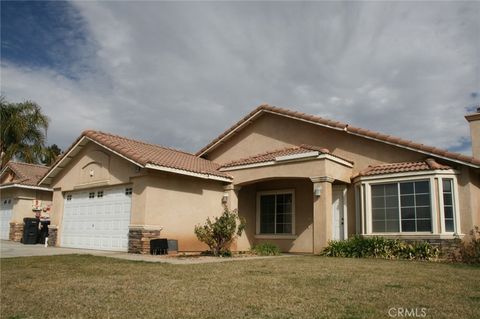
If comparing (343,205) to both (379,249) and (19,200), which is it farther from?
(19,200)

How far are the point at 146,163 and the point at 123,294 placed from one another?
8139 millimetres

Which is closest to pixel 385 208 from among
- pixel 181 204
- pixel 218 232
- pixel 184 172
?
pixel 218 232

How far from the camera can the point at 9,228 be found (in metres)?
25.2

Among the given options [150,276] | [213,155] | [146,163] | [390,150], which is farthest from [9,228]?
[390,150]

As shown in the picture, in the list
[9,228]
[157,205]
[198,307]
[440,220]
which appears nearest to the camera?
[198,307]

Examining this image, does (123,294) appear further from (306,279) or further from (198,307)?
(306,279)

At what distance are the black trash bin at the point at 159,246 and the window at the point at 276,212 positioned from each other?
5.40 metres

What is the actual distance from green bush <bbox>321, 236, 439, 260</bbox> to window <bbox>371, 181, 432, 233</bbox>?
0.62m

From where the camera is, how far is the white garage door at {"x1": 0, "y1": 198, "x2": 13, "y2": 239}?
83.9 ft

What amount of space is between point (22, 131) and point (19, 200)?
26.1 ft

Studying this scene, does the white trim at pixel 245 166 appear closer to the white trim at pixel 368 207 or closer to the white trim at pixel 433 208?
the white trim at pixel 368 207

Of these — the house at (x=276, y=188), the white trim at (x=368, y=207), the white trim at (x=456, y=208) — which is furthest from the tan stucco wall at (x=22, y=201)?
the white trim at (x=456, y=208)

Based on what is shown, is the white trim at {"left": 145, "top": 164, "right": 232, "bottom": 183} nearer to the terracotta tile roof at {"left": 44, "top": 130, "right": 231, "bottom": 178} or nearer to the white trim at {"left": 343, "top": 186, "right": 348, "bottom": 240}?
the terracotta tile roof at {"left": 44, "top": 130, "right": 231, "bottom": 178}

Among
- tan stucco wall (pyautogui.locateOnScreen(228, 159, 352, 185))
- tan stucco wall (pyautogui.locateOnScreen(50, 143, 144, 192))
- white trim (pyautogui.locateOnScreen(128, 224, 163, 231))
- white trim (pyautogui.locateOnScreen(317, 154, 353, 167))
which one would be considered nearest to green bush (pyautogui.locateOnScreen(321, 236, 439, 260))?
tan stucco wall (pyautogui.locateOnScreen(228, 159, 352, 185))
